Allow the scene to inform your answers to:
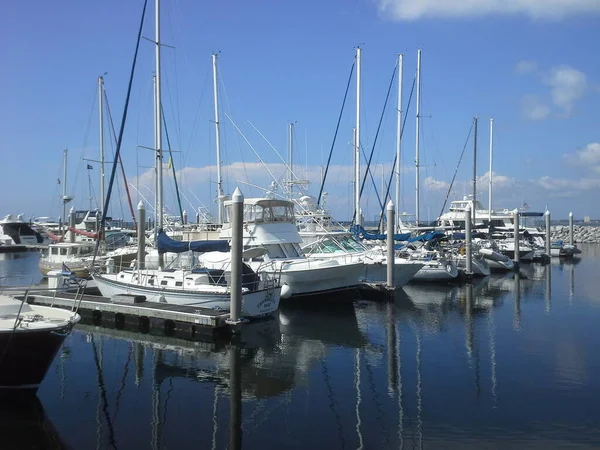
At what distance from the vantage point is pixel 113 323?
19078 millimetres

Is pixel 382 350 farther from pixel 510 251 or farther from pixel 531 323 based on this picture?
pixel 510 251

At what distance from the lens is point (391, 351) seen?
15781mm

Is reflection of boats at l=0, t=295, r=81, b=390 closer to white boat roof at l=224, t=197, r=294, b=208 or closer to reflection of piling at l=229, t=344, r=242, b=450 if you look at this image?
reflection of piling at l=229, t=344, r=242, b=450

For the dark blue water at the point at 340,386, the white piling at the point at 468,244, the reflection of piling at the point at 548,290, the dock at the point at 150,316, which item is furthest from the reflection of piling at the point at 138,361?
the white piling at the point at 468,244

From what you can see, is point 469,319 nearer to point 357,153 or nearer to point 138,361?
point 138,361

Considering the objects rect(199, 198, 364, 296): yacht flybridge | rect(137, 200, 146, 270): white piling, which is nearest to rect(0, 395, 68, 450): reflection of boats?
rect(199, 198, 364, 296): yacht flybridge

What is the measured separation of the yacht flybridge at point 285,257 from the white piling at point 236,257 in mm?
5299

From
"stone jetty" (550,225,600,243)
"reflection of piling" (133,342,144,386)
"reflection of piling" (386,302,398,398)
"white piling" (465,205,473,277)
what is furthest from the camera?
"stone jetty" (550,225,600,243)

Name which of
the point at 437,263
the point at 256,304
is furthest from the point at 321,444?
the point at 437,263

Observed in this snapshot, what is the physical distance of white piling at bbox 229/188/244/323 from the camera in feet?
51.9

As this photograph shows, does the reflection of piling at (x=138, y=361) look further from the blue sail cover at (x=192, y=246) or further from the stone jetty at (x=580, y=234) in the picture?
the stone jetty at (x=580, y=234)

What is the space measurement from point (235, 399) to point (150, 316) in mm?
7060

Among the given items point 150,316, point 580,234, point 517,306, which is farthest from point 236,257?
point 580,234

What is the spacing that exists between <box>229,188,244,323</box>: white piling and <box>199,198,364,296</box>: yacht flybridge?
17.4ft
